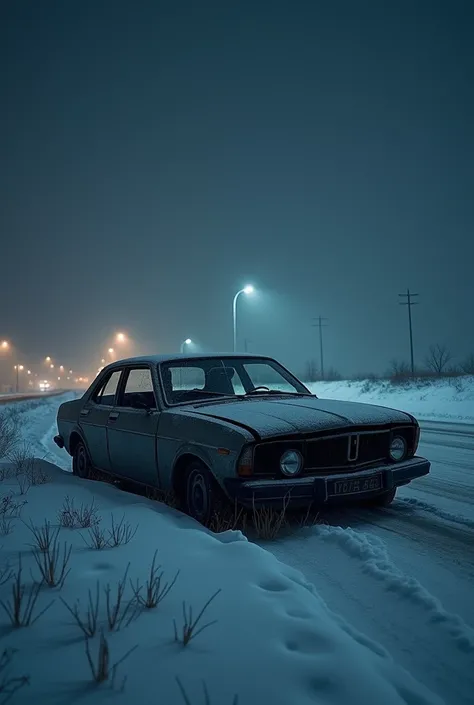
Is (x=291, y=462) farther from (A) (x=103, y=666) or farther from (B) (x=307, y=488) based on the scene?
(A) (x=103, y=666)

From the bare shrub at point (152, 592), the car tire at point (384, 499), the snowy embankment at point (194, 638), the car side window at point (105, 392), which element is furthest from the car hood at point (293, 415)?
the car side window at point (105, 392)

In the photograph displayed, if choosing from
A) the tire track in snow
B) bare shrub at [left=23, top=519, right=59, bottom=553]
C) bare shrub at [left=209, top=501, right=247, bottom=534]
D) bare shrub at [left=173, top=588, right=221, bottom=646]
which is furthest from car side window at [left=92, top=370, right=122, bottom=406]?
bare shrub at [left=173, top=588, right=221, bottom=646]

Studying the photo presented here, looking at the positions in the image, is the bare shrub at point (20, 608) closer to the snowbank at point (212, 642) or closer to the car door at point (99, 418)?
the snowbank at point (212, 642)

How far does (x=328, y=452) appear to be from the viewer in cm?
375

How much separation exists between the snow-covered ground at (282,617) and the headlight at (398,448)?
1.84ft

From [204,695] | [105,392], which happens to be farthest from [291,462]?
[105,392]

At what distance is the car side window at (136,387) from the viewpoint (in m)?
5.32

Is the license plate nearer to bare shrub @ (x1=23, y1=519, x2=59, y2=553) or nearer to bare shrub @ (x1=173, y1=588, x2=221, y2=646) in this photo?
bare shrub @ (x1=173, y1=588, x2=221, y2=646)

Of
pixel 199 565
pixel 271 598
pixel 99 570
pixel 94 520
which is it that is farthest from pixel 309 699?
pixel 94 520

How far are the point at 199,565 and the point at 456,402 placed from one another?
50.1 feet

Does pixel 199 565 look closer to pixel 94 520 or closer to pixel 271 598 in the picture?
pixel 271 598

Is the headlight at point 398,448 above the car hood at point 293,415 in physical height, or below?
below

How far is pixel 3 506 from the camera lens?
388cm

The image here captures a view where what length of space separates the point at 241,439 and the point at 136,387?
2.52 meters
